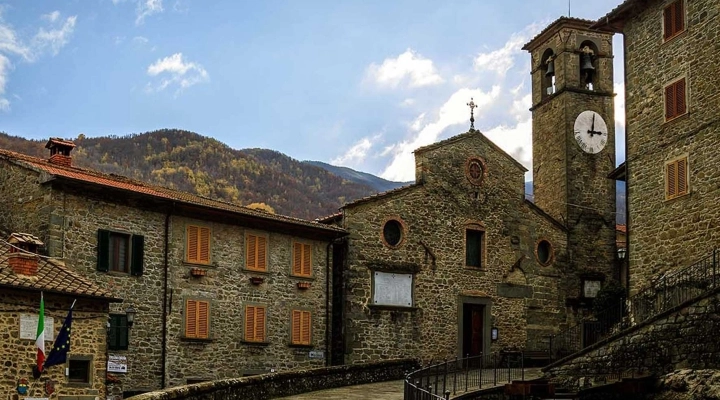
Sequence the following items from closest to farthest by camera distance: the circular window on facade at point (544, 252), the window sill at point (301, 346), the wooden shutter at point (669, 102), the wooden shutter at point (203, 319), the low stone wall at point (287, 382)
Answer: the low stone wall at point (287, 382) < the wooden shutter at point (669, 102) < the wooden shutter at point (203, 319) < the window sill at point (301, 346) < the circular window on facade at point (544, 252)

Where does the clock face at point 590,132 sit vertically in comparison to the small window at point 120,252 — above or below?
above

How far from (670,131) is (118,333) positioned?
15.5m

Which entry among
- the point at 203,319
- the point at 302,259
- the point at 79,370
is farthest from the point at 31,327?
the point at 302,259

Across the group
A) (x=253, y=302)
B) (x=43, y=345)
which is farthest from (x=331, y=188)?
(x=43, y=345)

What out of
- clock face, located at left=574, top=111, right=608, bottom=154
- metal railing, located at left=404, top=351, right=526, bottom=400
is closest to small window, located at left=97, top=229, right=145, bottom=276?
metal railing, located at left=404, top=351, right=526, bottom=400

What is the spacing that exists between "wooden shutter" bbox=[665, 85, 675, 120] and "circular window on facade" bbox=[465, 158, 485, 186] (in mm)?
9458

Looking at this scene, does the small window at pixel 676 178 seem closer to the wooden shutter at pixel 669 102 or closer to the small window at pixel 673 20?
the wooden shutter at pixel 669 102

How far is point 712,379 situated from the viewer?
19531 millimetres

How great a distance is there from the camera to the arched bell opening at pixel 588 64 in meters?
36.4

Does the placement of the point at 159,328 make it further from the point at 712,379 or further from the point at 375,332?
the point at 712,379

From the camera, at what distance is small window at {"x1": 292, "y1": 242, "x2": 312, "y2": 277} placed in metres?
29.5

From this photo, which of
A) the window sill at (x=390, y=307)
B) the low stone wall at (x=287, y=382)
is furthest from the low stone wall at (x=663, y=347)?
the window sill at (x=390, y=307)

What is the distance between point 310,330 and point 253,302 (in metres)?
2.49

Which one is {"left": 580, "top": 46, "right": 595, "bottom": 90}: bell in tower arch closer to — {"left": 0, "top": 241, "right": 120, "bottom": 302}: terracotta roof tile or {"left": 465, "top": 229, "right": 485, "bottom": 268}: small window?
{"left": 465, "top": 229, "right": 485, "bottom": 268}: small window
